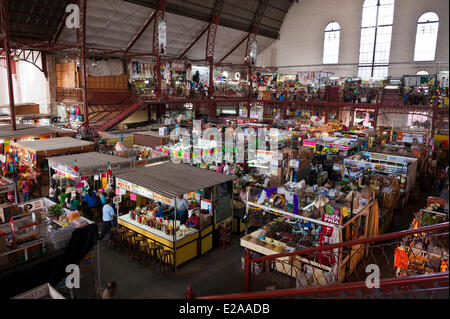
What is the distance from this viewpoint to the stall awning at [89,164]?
33.6 ft

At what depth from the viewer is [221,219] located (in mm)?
9234

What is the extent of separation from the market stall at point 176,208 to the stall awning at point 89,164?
155 cm

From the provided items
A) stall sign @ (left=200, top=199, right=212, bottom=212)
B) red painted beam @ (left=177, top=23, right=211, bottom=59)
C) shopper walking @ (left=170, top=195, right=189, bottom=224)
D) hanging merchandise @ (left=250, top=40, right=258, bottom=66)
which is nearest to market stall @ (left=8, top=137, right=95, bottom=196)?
shopper walking @ (left=170, top=195, right=189, bottom=224)

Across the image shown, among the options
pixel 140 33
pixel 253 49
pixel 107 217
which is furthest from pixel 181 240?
pixel 253 49

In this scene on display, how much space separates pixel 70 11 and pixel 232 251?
17.2 m

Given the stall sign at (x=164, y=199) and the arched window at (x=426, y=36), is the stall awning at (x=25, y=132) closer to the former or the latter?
the stall sign at (x=164, y=199)

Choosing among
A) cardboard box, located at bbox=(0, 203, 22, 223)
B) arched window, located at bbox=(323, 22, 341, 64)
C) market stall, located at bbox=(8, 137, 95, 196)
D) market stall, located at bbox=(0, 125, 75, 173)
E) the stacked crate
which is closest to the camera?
cardboard box, located at bbox=(0, 203, 22, 223)

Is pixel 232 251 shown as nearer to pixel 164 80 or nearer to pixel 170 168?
pixel 170 168

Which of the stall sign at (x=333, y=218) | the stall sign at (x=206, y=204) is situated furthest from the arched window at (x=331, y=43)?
the stall sign at (x=333, y=218)

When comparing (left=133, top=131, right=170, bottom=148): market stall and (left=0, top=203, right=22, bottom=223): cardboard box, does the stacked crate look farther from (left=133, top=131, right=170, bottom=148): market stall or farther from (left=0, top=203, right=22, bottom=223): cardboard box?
(left=133, top=131, right=170, bottom=148): market stall

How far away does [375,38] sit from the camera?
29.1 m

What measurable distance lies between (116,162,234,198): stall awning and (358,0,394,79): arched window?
974 inches

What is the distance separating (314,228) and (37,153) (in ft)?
34.7

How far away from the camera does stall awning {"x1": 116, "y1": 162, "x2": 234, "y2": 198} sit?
809 centimetres
